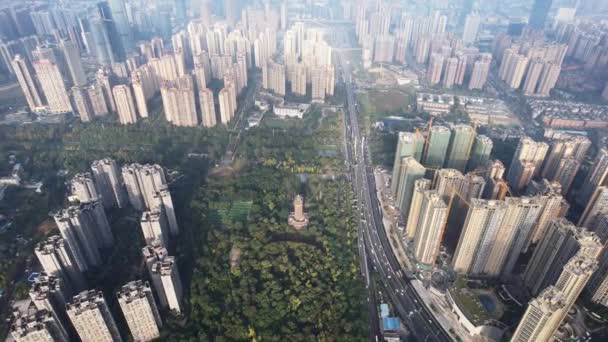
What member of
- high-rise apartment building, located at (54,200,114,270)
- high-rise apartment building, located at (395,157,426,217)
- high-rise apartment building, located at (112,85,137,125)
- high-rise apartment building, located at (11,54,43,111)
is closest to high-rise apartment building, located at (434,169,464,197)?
high-rise apartment building, located at (395,157,426,217)

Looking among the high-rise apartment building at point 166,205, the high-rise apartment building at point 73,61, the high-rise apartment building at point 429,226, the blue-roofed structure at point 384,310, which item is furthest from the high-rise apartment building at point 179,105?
the blue-roofed structure at point 384,310

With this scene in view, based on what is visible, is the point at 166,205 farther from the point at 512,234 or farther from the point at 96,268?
the point at 512,234

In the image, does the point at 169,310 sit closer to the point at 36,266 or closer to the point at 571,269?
the point at 36,266

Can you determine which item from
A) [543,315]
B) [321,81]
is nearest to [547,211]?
[543,315]

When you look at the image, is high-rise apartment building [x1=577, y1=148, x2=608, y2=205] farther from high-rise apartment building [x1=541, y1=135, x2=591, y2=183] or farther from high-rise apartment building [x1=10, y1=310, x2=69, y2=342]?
high-rise apartment building [x1=10, y1=310, x2=69, y2=342]

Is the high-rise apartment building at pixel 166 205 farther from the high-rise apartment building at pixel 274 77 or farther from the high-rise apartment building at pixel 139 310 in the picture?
the high-rise apartment building at pixel 274 77

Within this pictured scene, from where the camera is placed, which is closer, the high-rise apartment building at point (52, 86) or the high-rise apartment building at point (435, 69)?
the high-rise apartment building at point (52, 86)
